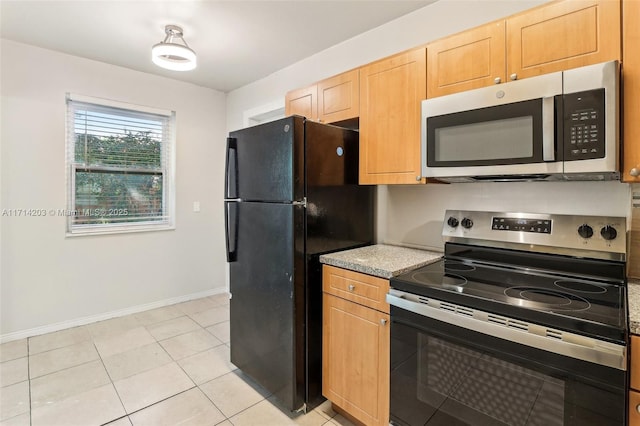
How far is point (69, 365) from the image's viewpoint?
242 centimetres

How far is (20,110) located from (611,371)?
13.5ft

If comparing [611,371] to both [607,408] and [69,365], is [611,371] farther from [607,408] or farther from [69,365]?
[69,365]

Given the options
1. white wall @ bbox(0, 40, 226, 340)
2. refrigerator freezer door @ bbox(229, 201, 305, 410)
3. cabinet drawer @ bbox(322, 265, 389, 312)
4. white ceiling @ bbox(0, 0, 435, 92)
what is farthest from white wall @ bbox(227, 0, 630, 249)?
white wall @ bbox(0, 40, 226, 340)

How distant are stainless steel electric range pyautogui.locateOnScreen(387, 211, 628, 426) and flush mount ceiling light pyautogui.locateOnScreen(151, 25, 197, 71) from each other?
211 centimetres

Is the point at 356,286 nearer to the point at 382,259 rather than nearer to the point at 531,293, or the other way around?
the point at 382,259

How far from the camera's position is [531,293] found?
50.3 inches

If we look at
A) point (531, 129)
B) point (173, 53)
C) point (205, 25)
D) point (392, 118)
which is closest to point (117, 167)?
point (173, 53)

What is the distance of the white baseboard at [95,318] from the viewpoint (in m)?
2.85

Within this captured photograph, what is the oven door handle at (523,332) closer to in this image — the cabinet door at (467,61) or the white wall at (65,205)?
the cabinet door at (467,61)

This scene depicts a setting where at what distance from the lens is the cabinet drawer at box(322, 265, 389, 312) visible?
5.24 feet

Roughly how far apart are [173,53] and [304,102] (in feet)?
3.14

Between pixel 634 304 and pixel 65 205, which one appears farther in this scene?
pixel 65 205

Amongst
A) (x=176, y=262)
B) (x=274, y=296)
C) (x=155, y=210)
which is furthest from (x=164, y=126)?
(x=274, y=296)

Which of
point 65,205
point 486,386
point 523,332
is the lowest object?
point 486,386
